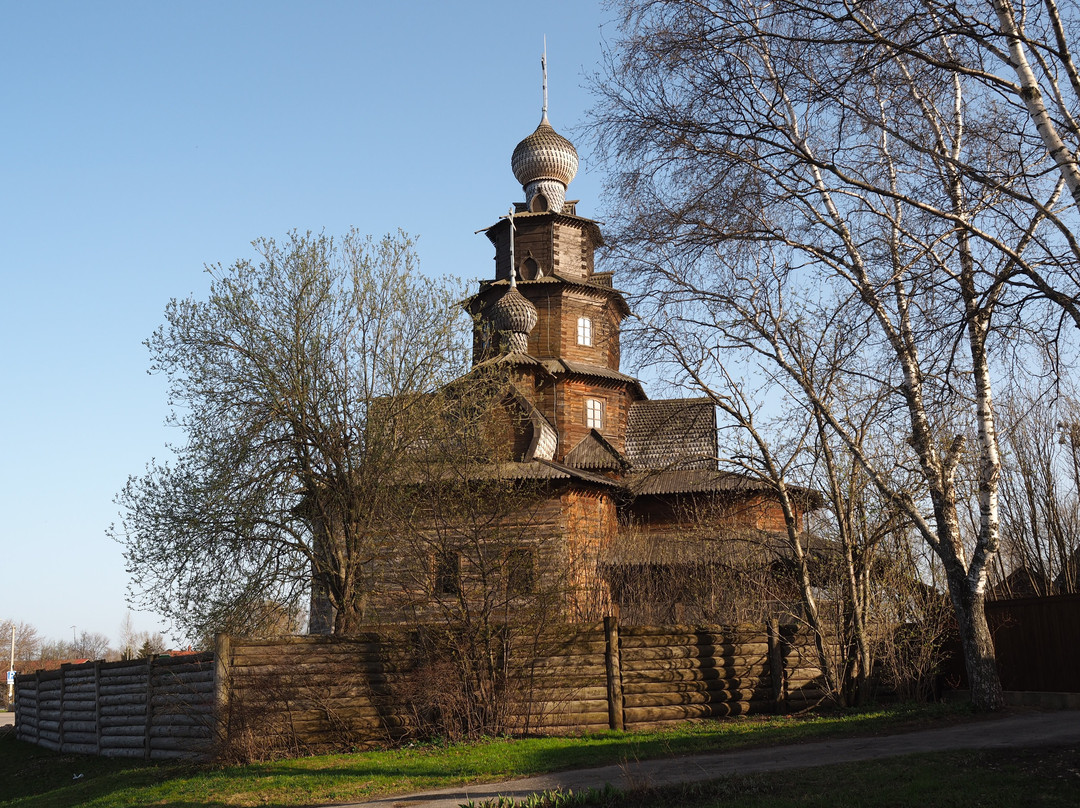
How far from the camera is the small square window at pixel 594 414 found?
31.3m

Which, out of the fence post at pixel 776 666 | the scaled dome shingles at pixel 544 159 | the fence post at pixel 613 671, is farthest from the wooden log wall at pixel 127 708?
the scaled dome shingles at pixel 544 159

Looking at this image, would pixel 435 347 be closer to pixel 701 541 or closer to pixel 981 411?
pixel 701 541

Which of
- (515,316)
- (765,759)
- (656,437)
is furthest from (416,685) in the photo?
(656,437)

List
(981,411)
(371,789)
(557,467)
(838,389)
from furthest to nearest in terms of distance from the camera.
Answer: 1. (557,467)
2. (838,389)
3. (981,411)
4. (371,789)

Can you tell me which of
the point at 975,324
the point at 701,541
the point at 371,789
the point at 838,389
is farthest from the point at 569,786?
the point at 701,541

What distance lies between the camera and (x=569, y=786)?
9781 mm

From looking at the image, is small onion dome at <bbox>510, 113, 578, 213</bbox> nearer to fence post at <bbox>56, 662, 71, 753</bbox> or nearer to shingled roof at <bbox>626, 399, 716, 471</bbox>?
shingled roof at <bbox>626, 399, 716, 471</bbox>

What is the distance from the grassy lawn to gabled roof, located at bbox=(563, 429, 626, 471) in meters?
15.1

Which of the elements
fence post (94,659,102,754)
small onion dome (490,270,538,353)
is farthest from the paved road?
small onion dome (490,270,538,353)

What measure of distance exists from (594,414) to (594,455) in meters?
2.02

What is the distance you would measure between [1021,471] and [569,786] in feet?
76.1

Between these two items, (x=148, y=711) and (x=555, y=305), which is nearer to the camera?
(x=148, y=711)

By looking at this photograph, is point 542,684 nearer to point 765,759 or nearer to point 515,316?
point 765,759

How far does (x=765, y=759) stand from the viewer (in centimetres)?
1070
